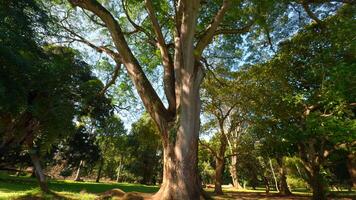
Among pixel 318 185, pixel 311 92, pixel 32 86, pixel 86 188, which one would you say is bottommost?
pixel 86 188

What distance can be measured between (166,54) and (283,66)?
7.61 meters

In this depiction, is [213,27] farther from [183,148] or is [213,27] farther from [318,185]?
[318,185]

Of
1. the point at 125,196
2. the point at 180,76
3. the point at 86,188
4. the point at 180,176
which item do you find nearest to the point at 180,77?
the point at 180,76

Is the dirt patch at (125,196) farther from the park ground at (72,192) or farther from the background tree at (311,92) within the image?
the background tree at (311,92)

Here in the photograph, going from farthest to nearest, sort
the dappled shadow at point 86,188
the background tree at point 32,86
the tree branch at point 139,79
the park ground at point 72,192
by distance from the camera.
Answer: the dappled shadow at point 86,188 < the park ground at point 72,192 < the tree branch at point 139,79 < the background tree at point 32,86

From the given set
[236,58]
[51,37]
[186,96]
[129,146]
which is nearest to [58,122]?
[51,37]

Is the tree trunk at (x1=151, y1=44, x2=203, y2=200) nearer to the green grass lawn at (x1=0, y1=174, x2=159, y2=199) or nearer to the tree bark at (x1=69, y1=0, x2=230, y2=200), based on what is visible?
the tree bark at (x1=69, y1=0, x2=230, y2=200)

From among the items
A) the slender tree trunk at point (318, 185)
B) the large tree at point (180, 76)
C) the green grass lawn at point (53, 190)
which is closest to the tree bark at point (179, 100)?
the large tree at point (180, 76)

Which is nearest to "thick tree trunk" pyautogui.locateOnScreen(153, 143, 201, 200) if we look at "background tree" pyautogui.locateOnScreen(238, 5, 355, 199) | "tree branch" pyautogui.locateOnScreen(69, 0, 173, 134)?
"tree branch" pyautogui.locateOnScreen(69, 0, 173, 134)

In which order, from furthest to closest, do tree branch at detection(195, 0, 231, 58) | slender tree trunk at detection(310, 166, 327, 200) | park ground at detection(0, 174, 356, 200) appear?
slender tree trunk at detection(310, 166, 327, 200) < park ground at detection(0, 174, 356, 200) < tree branch at detection(195, 0, 231, 58)

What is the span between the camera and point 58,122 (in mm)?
11109

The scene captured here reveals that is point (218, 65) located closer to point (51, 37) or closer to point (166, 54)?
point (166, 54)

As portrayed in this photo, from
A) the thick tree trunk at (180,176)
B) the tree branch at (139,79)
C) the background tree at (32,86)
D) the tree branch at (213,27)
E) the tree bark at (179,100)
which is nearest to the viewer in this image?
the thick tree trunk at (180,176)

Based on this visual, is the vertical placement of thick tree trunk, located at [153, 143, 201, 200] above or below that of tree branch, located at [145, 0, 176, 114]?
below
